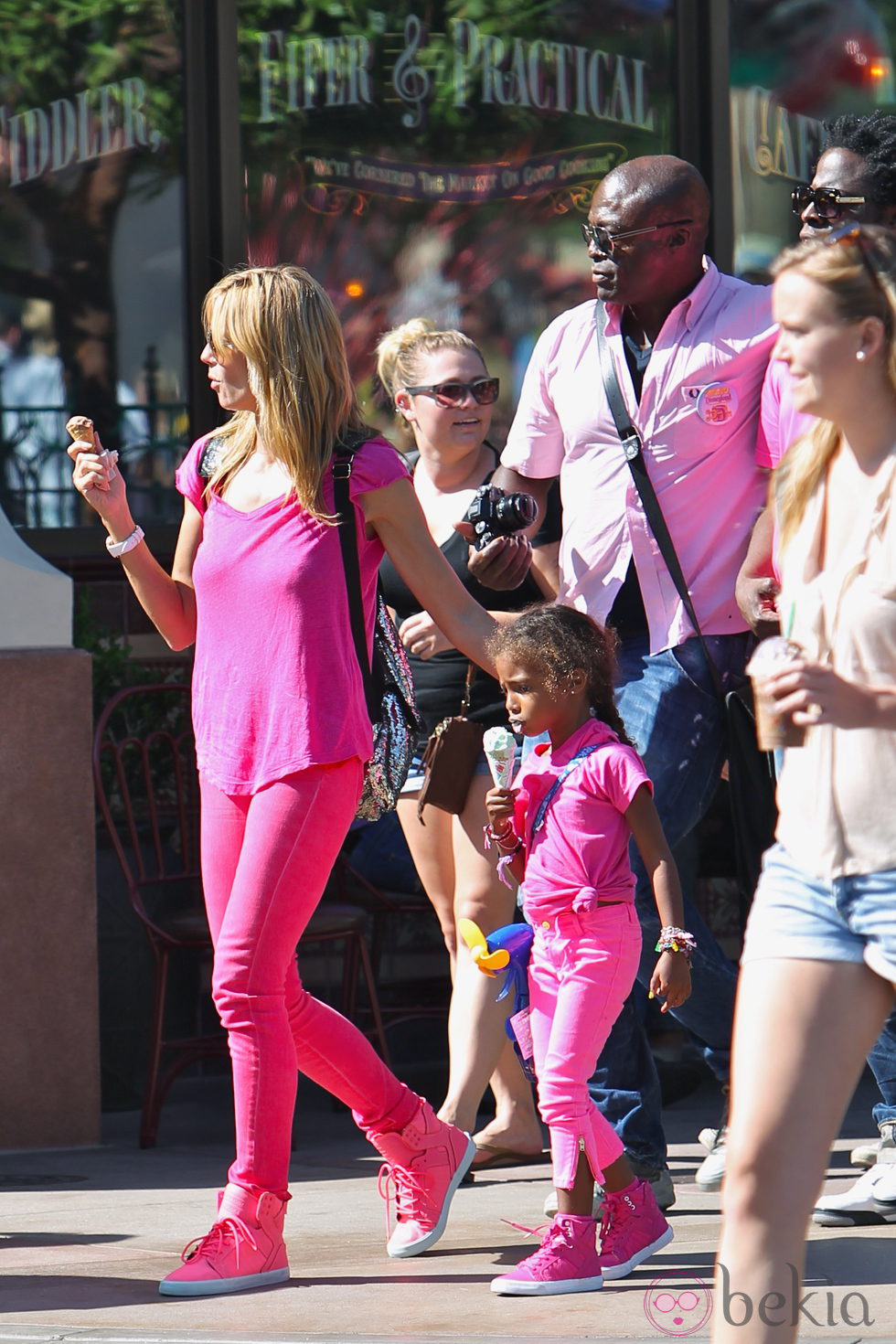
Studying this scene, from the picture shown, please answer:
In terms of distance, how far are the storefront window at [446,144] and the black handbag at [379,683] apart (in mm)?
3194

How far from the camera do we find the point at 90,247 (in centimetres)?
729

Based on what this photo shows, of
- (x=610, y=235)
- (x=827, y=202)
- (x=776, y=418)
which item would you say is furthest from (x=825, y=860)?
(x=610, y=235)

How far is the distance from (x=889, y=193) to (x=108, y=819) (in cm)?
280

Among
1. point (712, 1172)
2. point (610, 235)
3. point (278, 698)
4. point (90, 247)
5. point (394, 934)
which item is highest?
point (90, 247)

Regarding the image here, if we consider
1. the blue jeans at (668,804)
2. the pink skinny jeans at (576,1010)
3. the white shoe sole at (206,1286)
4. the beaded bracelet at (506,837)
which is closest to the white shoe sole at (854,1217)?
the blue jeans at (668,804)

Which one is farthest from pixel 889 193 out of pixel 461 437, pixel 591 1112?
pixel 591 1112

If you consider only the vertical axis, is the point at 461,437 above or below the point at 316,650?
above

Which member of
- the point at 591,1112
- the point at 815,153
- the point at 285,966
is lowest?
the point at 591,1112

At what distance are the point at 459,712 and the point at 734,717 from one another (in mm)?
839

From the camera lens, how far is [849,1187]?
5.02 m

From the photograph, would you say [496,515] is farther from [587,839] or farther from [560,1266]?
[560,1266]

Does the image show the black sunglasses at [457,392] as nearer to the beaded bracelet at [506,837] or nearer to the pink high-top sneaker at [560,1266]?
the beaded bracelet at [506,837]

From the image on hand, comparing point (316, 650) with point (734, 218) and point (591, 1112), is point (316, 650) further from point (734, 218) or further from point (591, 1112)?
point (734, 218)

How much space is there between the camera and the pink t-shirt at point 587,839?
4.25 metres
